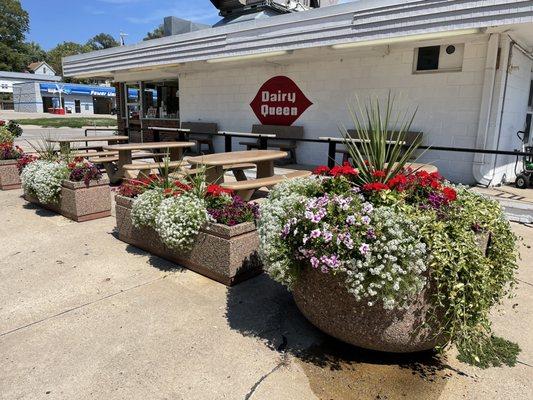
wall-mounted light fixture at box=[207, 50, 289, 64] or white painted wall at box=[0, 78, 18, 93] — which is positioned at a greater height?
white painted wall at box=[0, 78, 18, 93]

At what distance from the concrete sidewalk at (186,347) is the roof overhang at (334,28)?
13.6ft

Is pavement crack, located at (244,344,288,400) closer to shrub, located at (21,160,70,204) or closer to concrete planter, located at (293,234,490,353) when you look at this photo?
concrete planter, located at (293,234,490,353)

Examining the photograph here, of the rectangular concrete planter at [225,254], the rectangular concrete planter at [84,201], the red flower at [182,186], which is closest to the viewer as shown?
the rectangular concrete planter at [225,254]

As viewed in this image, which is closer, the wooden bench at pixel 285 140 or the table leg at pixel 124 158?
the table leg at pixel 124 158

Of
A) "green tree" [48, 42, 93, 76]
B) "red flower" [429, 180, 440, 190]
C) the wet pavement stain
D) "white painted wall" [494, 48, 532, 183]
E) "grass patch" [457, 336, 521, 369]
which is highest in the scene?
"green tree" [48, 42, 93, 76]

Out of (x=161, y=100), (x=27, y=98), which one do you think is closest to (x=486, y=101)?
(x=161, y=100)

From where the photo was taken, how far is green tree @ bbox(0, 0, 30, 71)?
69812 mm

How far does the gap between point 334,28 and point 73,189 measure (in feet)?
18.3

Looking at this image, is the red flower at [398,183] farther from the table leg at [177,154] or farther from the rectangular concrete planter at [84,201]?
the table leg at [177,154]

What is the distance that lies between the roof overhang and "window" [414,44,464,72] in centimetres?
114

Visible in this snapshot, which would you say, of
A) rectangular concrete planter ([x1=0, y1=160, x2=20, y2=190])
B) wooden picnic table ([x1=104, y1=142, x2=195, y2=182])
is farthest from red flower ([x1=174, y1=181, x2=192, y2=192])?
rectangular concrete planter ([x1=0, y1=160, x2=20, y2=190])

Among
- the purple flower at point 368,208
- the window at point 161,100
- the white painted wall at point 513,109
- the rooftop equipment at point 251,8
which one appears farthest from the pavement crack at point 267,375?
the rooftop equipment at point 251,8

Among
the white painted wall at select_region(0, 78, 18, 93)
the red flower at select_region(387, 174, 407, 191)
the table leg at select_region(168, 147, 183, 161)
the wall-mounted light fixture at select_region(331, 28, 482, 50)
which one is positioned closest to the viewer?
the red flower at select_region(387, 174, 407, 191)

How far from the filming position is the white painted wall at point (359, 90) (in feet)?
24.9
